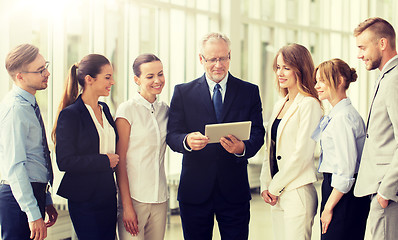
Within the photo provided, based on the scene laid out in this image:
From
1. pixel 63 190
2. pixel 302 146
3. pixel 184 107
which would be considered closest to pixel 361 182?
pixel 302 146

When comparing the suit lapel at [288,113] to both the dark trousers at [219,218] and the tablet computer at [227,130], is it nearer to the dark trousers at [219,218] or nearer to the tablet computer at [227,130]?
the tablet computer at [227,130]

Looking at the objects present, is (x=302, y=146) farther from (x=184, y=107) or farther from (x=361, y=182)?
(x=184, y=107)

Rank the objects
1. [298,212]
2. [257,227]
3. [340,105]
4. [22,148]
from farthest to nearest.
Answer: [257,227] → [298,212] → [340,105] → [22,148]

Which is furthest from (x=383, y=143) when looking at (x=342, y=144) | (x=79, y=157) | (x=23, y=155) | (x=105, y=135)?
(x=23, y=155)

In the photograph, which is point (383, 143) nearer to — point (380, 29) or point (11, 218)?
point (380, 29)

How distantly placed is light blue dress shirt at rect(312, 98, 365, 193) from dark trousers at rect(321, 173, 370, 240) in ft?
0.33

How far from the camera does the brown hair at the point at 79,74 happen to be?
284cm

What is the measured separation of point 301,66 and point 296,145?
1.69 feet

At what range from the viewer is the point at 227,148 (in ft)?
9.20

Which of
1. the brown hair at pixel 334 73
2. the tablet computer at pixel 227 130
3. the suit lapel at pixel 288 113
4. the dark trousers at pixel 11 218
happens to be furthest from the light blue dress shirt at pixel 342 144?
the dark trousers at pixel 11 218

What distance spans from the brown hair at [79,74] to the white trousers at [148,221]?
26.9 inches

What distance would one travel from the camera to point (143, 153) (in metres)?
2.96

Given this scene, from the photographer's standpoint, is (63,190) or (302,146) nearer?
(63,190)

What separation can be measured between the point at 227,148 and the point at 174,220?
3.89 metres
